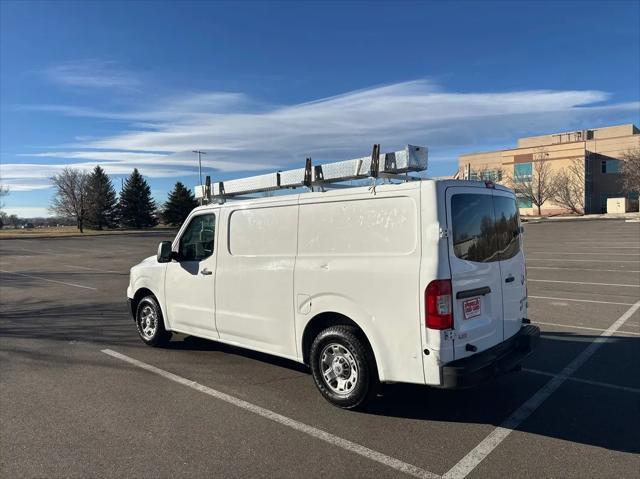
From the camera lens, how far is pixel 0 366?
6.02 m

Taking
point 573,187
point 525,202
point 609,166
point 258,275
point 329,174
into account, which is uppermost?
point 609,166

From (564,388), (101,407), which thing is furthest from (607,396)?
(101,407)

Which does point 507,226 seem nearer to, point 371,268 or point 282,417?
point 371,268

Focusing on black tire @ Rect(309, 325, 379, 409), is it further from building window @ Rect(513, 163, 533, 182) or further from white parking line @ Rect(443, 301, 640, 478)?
building window @ Rect(513, 163, 533, 182)

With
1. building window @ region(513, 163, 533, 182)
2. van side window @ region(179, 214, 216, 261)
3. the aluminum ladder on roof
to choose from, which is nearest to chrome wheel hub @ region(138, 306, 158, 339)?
van side window @ region(179, 214, 216, 261)

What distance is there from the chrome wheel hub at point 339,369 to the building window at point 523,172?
81.5 m

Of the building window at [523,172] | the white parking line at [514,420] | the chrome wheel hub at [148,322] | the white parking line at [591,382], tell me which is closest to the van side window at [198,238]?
the chrome wheel hub at [148,322]

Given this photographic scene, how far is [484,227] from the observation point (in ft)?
14.3

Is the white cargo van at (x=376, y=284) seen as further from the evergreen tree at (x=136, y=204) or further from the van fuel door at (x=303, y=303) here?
the evergreen tree at (x=136, y=204)

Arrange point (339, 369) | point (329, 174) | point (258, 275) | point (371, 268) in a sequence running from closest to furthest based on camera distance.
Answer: point (371, 268) → point (339, 369) → point (329, 174) → point (258, 275)

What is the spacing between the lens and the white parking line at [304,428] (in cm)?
344

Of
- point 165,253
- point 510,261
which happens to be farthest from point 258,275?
point 510,261

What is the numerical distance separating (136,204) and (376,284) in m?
76.8

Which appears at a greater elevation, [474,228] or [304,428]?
[474,228]
